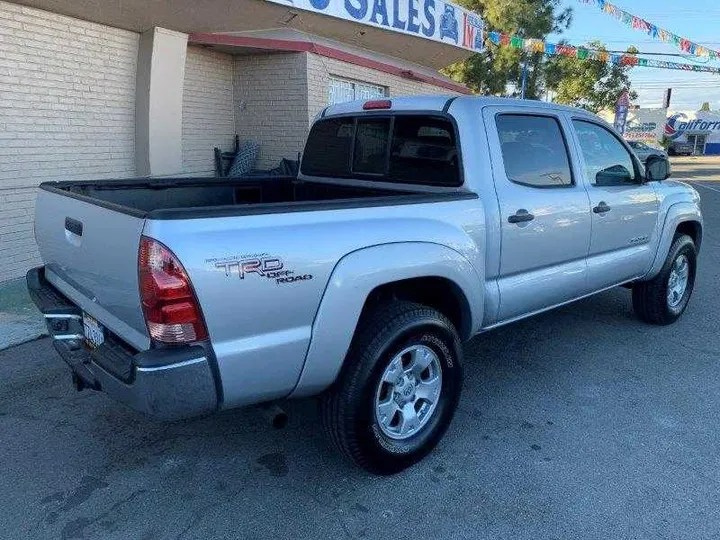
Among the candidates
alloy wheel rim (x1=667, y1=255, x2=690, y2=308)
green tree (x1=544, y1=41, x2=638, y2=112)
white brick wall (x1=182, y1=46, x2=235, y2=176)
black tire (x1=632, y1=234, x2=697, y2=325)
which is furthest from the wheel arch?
green tree (x1=544, y1=41, x2=638, y2=112)

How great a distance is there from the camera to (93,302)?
9.14 feet

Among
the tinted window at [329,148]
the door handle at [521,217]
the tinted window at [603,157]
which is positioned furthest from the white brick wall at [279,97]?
the door handle at [521,217]

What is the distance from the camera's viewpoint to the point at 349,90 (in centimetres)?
1027

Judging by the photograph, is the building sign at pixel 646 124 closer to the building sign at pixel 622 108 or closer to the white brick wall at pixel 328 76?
the building sign at pixel 622 108

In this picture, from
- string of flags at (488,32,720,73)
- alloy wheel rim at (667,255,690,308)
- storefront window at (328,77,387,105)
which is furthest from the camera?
string of flags at (488,32,720,73)

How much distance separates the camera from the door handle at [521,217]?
340 centimetres

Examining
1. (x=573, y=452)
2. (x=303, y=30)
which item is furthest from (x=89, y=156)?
(x=573, y=452)

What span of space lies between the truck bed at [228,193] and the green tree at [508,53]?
1600 centimetres

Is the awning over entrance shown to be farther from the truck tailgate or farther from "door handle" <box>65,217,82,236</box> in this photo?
"door handle" <box>65,217,82,236</box>

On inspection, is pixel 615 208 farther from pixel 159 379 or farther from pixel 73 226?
pixel 73 226

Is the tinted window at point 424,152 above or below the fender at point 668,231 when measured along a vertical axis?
above

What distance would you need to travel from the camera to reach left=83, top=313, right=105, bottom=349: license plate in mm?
2691

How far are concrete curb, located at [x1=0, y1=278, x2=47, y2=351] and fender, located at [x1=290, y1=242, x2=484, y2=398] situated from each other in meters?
3.36

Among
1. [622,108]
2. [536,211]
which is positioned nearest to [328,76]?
[536,211]
